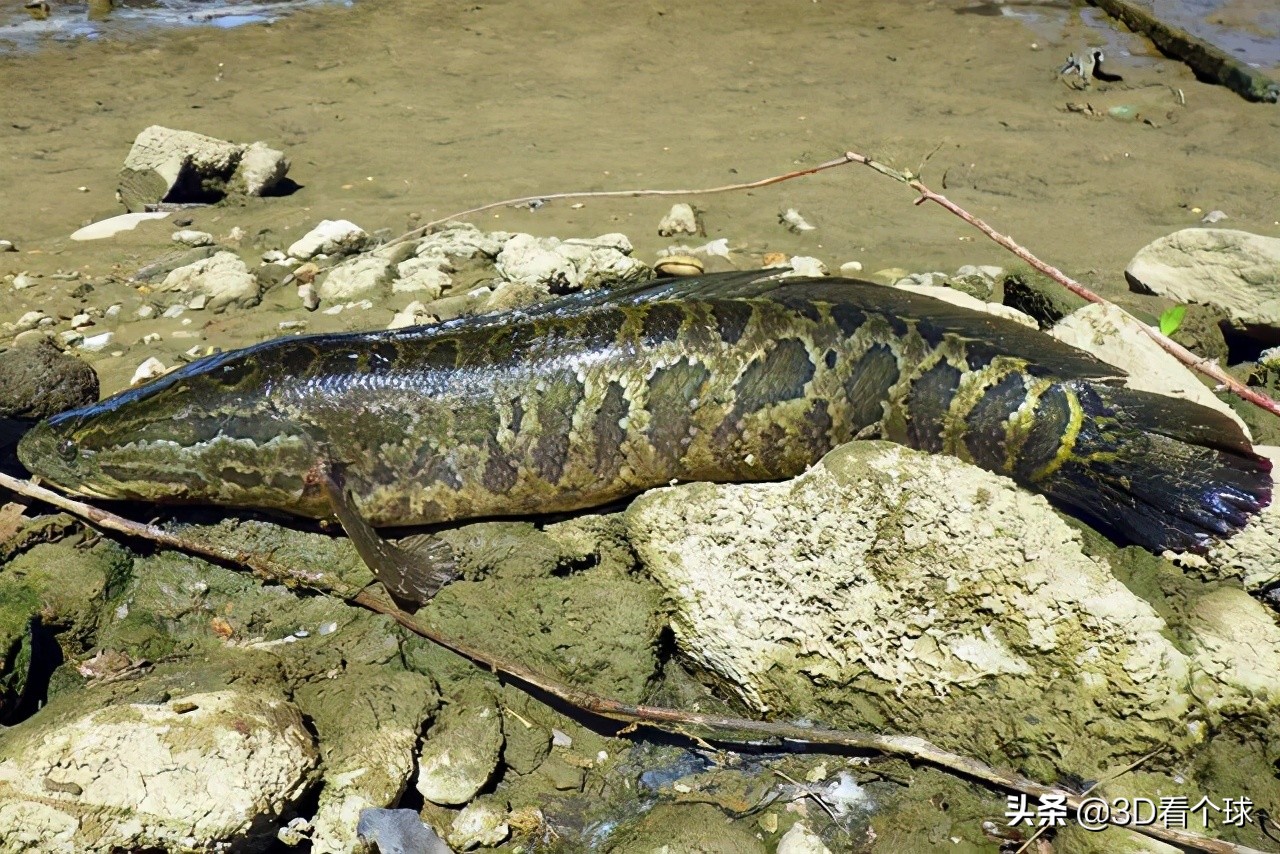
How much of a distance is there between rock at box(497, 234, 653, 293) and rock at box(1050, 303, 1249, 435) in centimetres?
250

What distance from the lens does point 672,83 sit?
11.1 meters

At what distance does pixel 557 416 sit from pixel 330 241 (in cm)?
307

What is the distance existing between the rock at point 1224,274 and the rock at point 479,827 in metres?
4.94

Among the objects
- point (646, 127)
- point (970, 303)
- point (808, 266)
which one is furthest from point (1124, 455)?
point (646, 127)

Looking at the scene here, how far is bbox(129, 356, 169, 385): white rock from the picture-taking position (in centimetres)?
571

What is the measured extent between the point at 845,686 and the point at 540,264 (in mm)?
3358

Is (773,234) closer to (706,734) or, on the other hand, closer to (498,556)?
(498,556)

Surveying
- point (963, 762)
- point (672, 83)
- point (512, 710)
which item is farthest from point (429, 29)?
point (963, 762)

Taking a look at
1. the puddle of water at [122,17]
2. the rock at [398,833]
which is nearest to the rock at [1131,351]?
Result: the rock at [398,833]

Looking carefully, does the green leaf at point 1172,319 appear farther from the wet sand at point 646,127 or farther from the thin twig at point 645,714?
the thin twig at point 645,714

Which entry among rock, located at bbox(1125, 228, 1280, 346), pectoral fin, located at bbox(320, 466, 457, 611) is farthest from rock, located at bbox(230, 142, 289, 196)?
rock, located at bbox(1125, 228, 1280, 346)

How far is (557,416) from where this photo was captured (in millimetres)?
4867

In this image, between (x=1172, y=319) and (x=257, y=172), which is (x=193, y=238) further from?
(x=1172, y=319)

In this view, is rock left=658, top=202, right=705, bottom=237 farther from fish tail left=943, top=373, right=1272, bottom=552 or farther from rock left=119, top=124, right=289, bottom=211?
fish tail left=943, top=373, right=1272, bottom=552
